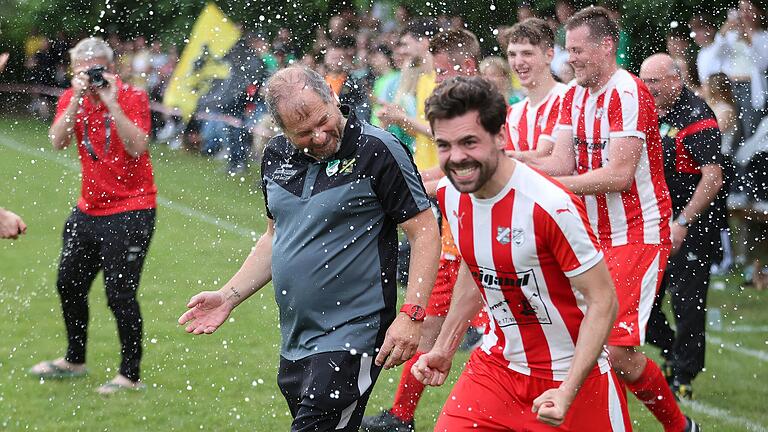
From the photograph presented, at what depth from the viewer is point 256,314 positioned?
938 centimetres

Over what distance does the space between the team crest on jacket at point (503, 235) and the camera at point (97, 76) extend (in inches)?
152

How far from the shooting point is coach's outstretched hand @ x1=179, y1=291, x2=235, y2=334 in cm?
457

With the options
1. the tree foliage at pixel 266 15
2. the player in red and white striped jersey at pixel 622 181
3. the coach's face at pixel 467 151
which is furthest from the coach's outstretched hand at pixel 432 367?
the tree foliage at pixel 266 15

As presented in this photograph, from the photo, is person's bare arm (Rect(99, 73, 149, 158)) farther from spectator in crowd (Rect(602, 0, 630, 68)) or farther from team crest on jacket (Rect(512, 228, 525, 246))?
spectator in crowd (Rect(602, 0, 630, 68))

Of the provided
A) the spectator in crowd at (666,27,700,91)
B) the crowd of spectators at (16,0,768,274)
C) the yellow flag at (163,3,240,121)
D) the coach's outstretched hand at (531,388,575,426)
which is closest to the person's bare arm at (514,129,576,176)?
the crowd of spectators at (16,0,768,274)

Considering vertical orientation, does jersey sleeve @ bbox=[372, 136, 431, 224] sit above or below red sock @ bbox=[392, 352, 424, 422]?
above

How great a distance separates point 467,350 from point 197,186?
1059 centimetres

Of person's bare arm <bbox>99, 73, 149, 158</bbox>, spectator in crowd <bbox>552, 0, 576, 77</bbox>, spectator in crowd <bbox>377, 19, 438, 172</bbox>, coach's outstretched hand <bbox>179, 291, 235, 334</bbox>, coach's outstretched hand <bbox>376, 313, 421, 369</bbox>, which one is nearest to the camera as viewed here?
coach's outstretched hand <bbox>376, 313, 421, 369</bbox>

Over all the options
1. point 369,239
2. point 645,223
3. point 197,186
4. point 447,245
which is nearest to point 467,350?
point 447,245

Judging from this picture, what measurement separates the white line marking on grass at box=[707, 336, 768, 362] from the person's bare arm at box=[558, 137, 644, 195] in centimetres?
326

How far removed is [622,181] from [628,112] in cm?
33

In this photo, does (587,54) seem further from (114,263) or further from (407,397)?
(114,263)

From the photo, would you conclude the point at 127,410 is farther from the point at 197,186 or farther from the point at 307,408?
the point at 197,186

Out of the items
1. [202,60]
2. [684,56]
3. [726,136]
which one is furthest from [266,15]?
[726,136]
